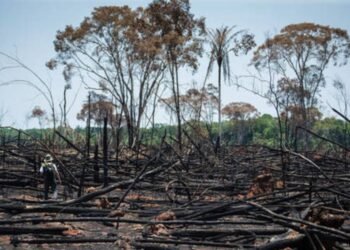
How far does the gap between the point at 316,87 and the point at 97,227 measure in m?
29.2

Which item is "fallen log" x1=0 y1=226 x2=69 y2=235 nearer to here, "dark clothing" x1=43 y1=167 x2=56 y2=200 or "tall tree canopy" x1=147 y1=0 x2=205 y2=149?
"dark clothing" x1=43 y1=167 x2=56 y2=200

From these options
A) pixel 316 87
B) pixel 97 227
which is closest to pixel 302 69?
pixel 316 87

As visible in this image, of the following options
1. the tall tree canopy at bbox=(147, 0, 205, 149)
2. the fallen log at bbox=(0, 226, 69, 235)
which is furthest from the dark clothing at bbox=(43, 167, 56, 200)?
the tall tree canopy at bbox=(147, 0, 205, 149)

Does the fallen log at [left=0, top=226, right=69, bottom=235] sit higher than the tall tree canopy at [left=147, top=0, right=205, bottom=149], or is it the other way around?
the tall tree canopy at [left=147, top=0, right=205, bottom=149]

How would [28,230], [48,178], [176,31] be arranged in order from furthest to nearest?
[176,31], [48,178], [28,230]

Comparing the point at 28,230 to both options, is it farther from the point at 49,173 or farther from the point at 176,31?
the point at 176,31

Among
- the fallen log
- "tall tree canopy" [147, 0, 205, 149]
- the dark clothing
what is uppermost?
"tall tree canopy" [147, 0, 205, 149]

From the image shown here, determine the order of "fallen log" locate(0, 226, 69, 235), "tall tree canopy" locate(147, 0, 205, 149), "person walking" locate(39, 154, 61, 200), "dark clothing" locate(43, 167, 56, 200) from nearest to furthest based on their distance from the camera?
"fallen log" locate(0, 226, 69, 235), "dark clothing" locate(43, 167, 56, 200), "person walking" locate(39, 154, 61, 200), "tall tree canopy" locate(147, 0, 205, 149)

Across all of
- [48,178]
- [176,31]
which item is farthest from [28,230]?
[176,31]

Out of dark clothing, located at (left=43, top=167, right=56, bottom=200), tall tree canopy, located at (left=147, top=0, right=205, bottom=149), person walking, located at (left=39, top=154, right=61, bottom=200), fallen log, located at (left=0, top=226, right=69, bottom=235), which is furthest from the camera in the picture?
tall tree canopy, located at (left=147, top=0, right=205, bottom=149)

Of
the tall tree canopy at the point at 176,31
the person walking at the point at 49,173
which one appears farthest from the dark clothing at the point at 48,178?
the tall tree canopy at the point at 176,31

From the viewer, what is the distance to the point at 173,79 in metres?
26.6

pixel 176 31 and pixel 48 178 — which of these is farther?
pixel 176 31

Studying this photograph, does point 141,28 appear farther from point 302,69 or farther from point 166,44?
point 302,69
